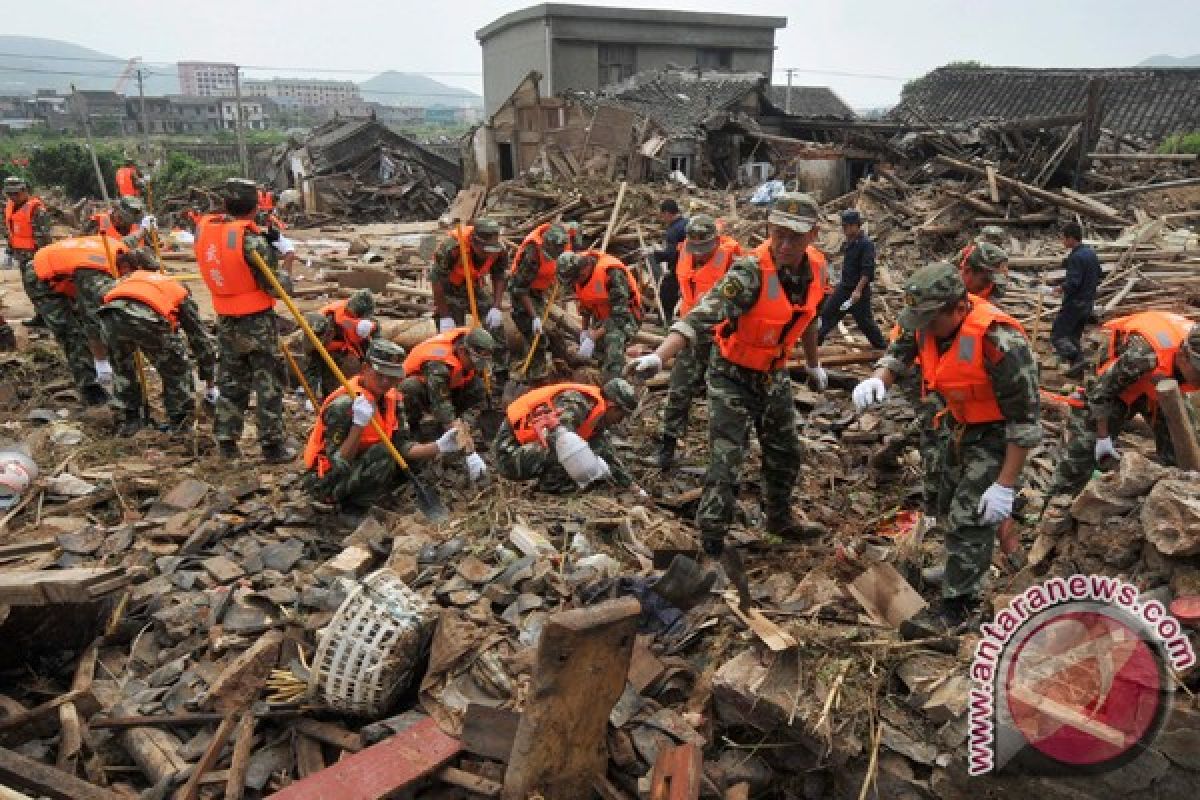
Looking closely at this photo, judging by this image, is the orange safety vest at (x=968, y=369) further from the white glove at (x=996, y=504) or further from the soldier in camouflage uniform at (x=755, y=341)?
the soldier in camouflage uniform at (x=755, y=341)

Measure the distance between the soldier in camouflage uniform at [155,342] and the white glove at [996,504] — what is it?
19.5 ft

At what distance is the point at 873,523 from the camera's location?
5945 mm

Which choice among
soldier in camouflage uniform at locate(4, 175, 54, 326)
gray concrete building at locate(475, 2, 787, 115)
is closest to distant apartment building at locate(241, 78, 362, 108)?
gray concrete building at locate(475, 2, 787, 115)

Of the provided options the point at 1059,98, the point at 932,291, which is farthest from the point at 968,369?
the point at 1059,98

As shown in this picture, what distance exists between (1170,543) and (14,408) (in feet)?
29.1

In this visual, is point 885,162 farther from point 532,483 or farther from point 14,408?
point 14,408

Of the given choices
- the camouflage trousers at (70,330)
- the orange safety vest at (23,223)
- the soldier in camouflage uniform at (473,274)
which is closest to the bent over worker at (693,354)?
the soldier in camouflage uniform at (473,274)

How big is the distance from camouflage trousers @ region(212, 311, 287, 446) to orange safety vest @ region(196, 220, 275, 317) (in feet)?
0.36

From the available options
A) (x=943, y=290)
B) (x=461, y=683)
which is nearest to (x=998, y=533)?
(x=943, y=290)

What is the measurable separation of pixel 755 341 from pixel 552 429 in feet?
5.07

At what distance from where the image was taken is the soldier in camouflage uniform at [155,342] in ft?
20.5

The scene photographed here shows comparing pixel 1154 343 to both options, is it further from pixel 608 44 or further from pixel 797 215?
pixel 608 44

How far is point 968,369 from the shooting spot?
3.77 metres

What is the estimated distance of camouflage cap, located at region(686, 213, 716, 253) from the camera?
6.91 m
